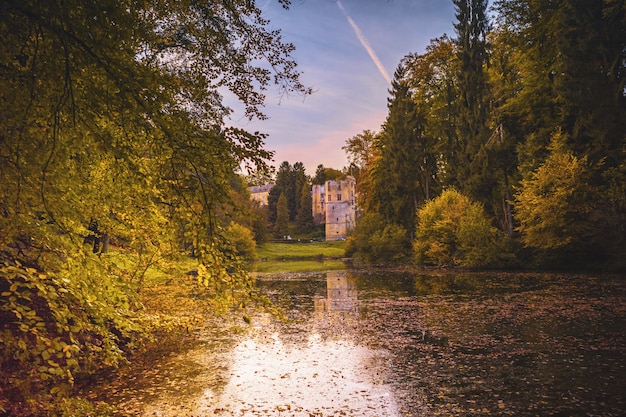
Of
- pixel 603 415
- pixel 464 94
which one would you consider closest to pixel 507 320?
pixel 603 415

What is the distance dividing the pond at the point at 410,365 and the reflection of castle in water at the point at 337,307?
138 millimetres

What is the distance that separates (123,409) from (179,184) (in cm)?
458

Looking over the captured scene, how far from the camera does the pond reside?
6746 millimetres

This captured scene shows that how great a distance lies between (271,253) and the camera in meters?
68.4

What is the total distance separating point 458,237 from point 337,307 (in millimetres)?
15587

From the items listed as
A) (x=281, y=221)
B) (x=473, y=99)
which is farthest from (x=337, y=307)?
(x=281, y=221)

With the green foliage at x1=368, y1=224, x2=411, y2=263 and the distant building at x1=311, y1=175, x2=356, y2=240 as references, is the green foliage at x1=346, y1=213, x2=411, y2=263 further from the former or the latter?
the distant building at x1=311, y1=175, x2=356, y2=240

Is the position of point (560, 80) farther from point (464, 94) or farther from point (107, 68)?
point (107, 68)

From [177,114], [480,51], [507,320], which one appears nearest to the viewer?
[177,114]

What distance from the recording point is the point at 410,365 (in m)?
8.88

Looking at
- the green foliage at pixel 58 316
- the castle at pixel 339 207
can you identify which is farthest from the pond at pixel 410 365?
the castle at pixel 339 207

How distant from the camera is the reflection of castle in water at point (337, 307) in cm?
1416

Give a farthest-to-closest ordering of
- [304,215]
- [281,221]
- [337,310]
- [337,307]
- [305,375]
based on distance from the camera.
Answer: [304,215] → [281,221] → [337,307] → [337,310] → [305,375]

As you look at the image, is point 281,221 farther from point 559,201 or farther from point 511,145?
point 559,201
